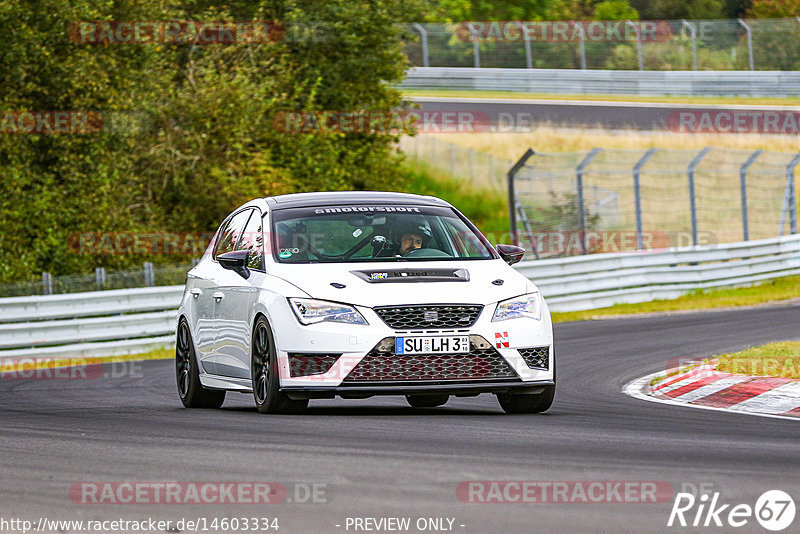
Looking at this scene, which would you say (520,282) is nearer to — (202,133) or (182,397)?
(182,397)

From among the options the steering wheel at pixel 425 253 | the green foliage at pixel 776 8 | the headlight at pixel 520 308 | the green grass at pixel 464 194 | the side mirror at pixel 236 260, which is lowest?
the green grass at pixel 464 194

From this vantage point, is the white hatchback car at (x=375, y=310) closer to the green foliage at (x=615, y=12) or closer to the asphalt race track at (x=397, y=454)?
the asphalt race track at (x=397, y=454)

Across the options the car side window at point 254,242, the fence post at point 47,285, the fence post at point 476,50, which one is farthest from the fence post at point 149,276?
the fence post at point 476,50

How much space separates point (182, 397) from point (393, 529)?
6.44 m

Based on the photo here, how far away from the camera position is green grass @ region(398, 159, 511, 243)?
3949cm

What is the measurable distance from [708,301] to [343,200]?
53.0 ft

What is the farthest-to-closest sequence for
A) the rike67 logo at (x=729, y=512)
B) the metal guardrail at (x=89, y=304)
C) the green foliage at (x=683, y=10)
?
the green foliage at (x=683, y=10)
the metal guardrail at (x=89, y=304)
the rike67 logo at (x=729, y=512)

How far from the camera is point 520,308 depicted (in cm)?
983

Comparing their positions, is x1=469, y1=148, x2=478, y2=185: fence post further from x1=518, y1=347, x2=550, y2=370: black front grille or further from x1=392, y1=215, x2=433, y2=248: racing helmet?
x1=518, y1=347, x2=550, y2=370: black front grille

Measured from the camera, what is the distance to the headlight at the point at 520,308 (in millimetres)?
9711

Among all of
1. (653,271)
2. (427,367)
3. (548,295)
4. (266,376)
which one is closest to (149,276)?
(548,295)

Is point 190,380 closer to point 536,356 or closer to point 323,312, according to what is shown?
point 323,312

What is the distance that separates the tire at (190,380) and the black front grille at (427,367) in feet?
8.17

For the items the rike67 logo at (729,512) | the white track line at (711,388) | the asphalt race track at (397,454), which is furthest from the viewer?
the white track line at (711,388)
